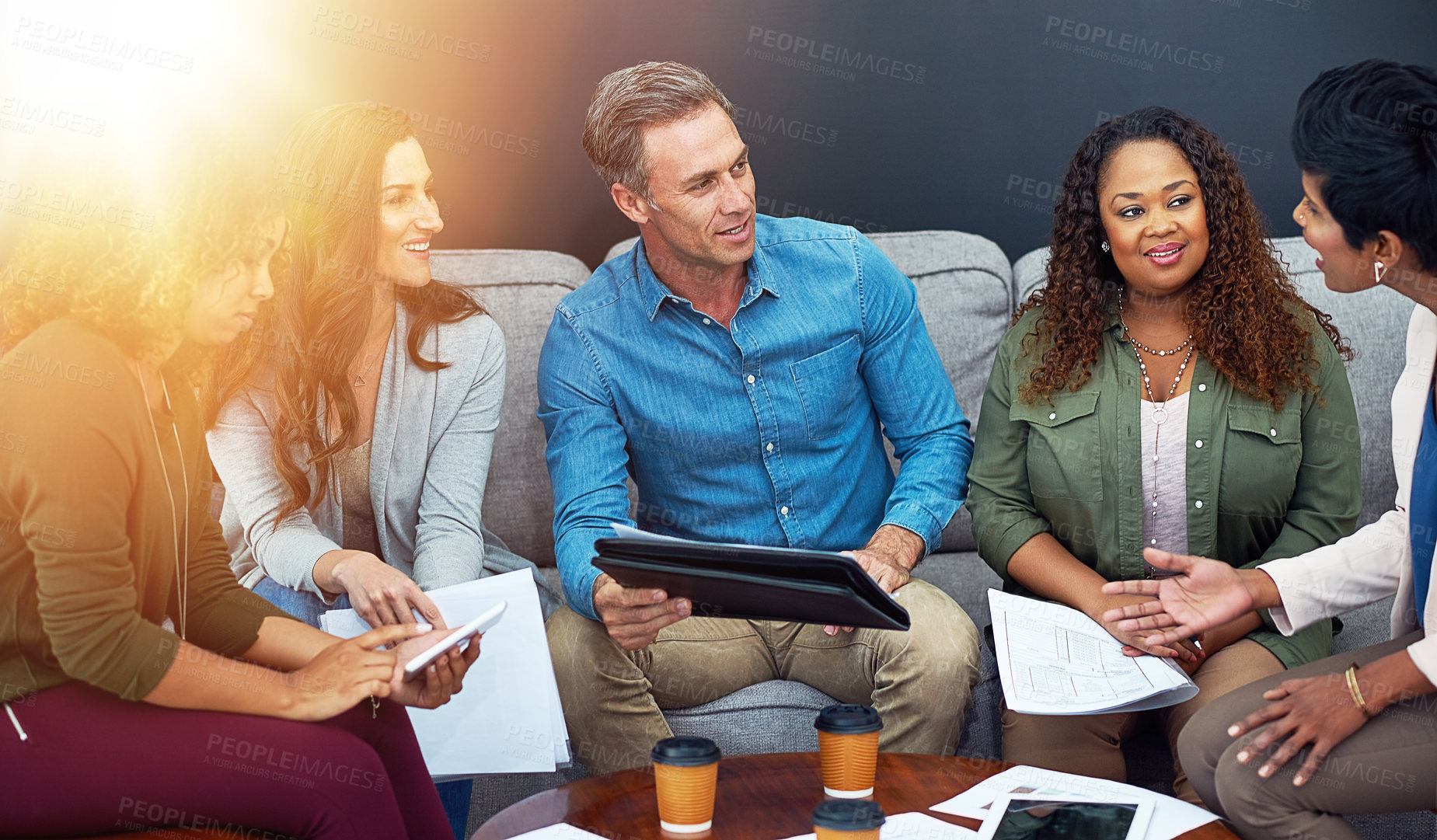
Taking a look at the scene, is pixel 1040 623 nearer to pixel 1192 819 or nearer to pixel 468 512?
pixel 1192 819

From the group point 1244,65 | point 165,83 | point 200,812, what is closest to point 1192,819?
point 200,812

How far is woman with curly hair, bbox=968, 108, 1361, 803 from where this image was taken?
183 centimetres

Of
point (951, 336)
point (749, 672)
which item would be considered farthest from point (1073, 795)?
point (951, 336)

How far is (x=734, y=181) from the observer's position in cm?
194

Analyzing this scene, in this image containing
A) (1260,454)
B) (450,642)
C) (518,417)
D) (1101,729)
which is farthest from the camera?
(518,417)

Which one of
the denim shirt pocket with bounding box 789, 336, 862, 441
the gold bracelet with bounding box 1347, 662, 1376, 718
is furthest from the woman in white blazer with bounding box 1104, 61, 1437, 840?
the denim shirt pocket with bounding box 789, 336, 862, 441

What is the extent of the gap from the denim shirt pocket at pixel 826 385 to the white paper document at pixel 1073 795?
0.76m

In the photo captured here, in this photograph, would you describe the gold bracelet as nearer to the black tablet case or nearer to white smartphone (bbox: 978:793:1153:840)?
white smartphone (bbox: 978:793:1153:840)

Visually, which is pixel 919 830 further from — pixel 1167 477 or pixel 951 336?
pixel 951 336

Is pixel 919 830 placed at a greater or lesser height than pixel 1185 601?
lesser

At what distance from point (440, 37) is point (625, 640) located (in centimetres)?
159

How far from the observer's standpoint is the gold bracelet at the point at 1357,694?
1.36m

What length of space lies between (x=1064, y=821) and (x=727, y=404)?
37.1 inches

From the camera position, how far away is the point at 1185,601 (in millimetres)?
1643
